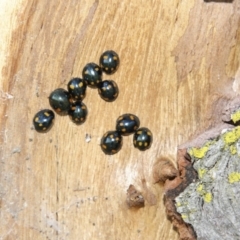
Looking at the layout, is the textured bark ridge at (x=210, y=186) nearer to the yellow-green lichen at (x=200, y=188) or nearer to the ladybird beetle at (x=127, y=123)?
the yellow-green lichen at (x=200, y=188)

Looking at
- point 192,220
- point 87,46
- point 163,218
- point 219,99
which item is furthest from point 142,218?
point 87,46

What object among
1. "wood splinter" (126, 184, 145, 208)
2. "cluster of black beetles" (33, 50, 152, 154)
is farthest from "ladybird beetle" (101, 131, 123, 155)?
"wood splinter" (126, 184, 145, 208)

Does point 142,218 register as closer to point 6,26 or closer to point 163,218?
point 163,218

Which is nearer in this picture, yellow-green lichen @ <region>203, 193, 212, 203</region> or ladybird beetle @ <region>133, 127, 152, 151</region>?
yellow-green lichen @ <region>203, 193, 212, 203</region>

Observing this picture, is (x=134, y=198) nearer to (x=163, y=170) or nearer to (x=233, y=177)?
(x=163, y=170)

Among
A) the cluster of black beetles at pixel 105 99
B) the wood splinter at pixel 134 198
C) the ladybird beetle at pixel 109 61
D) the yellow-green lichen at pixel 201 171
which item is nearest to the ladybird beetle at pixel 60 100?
the cluster of black beetles at pixel 105 99

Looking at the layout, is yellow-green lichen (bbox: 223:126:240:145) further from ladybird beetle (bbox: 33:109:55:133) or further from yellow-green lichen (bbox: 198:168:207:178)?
ladybird beetle (bbox: 33:109:55:133)

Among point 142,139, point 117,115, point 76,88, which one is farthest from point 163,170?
point 76,88
